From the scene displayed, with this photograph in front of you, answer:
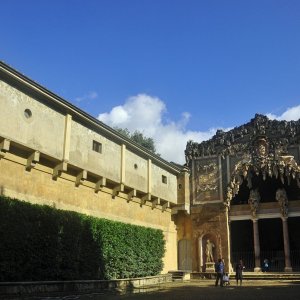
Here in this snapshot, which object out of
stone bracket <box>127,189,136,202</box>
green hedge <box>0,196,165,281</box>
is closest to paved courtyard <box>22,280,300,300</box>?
green hedge <box>0,196,165,281</box>

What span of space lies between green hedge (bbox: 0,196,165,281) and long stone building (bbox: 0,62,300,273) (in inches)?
74.3

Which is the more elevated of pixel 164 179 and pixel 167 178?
pixel 167 178

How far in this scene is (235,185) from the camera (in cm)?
3195

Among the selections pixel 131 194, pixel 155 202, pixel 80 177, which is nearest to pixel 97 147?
pixel 80 177

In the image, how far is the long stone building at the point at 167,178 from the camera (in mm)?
18312

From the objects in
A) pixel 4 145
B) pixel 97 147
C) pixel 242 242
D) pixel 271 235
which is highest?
pixel 97 147

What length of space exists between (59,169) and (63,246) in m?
3.85

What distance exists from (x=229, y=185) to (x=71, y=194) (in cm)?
1459

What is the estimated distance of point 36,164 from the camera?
18922mm

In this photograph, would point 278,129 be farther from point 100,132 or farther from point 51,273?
point 51,273

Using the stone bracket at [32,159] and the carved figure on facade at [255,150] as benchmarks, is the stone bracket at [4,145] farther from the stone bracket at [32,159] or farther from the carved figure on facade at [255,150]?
the carved figure on facade at [255,150]

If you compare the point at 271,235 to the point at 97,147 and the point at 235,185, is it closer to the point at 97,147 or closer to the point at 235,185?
the point at 235,185

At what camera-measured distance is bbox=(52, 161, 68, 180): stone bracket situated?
19734 mm

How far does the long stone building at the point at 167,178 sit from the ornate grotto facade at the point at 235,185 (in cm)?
7
